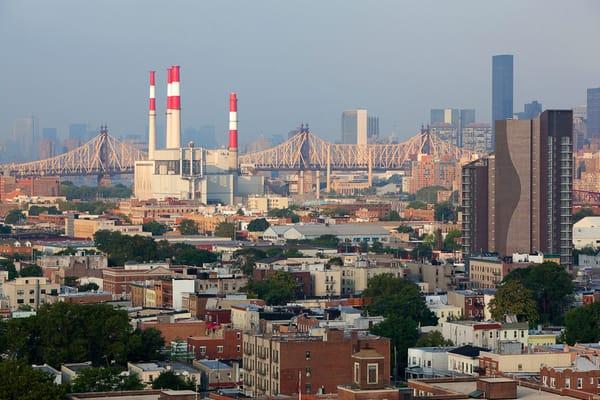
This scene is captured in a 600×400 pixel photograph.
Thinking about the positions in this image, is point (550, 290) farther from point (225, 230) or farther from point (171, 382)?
point (225, 230)

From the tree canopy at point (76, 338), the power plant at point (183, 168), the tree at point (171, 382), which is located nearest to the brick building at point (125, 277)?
the tree canopy at point (76, 338)

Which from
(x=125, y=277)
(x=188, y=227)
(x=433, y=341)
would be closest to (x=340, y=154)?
(x=188, y=227)

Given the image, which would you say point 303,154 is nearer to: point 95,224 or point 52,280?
point 95,224

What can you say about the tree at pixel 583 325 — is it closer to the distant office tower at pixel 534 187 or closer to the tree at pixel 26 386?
the tree at pixel 26 386

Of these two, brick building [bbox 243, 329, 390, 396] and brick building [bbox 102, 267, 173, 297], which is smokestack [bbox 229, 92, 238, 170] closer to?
brick building [bbox 102, 267, 173, 297]

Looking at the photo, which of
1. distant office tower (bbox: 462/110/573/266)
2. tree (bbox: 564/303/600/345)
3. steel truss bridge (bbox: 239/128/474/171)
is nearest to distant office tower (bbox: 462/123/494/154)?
steel truss bridge (bbox: 239/128/474/171)

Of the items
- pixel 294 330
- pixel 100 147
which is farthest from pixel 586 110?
pixel 294 330
